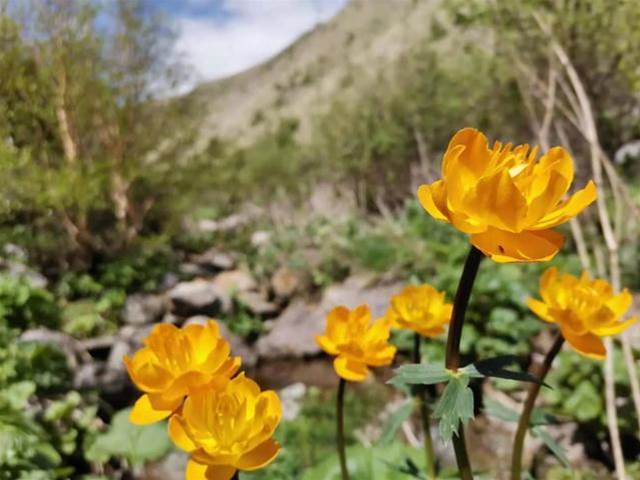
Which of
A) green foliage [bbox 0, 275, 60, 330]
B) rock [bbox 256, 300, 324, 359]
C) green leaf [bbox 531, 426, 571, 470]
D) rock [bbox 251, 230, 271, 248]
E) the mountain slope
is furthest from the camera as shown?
the mountain slope

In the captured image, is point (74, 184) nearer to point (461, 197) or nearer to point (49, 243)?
point (49, 243)

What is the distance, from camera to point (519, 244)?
0.74 metres

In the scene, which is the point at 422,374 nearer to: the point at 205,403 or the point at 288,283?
the point at 205,403

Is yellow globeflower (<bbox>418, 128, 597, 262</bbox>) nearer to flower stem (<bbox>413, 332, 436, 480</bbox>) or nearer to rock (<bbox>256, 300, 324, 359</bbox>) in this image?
flower stem (<bbox>413, 332, 436, 480</bbox>)

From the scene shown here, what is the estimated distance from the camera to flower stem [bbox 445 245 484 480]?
0.83m

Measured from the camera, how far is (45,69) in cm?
812

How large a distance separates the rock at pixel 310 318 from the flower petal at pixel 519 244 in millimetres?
6470

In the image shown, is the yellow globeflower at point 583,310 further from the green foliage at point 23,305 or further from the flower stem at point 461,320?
the green foliage at point 23,305

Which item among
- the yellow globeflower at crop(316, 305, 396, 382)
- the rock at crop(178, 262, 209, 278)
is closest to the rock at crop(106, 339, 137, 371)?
the rock at crop(178, 262, 209, 278)

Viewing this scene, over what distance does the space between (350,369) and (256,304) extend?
27.1 ft

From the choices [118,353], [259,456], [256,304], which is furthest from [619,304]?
[256,304]

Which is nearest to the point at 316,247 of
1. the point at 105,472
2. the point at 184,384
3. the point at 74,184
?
the point at 74,184

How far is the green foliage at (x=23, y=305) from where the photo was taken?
15.6ft

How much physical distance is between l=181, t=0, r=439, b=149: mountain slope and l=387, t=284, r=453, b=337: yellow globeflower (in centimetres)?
3539
